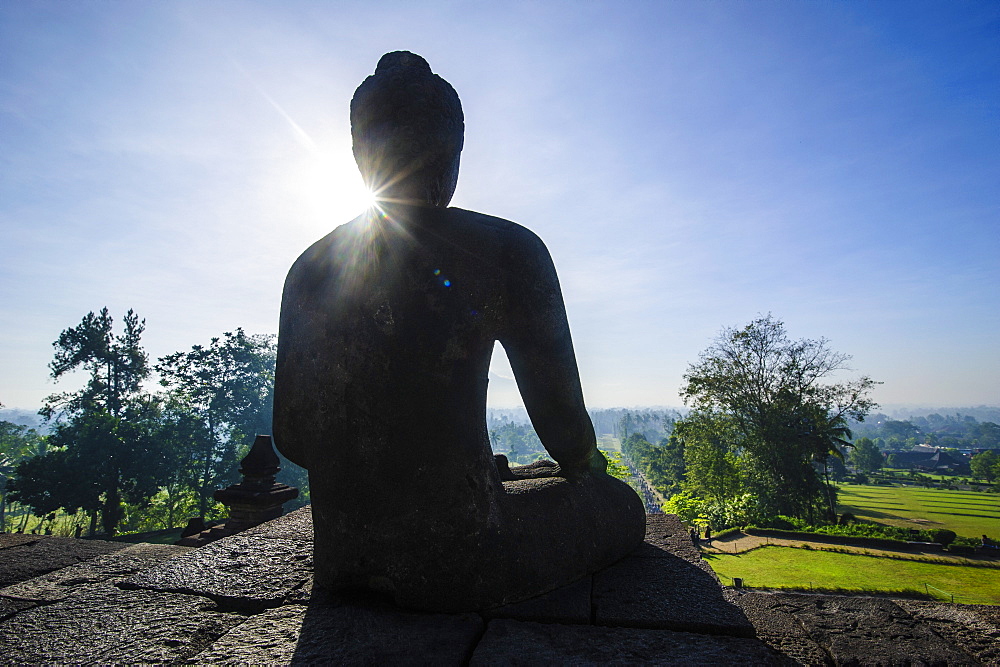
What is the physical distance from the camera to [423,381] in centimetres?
165

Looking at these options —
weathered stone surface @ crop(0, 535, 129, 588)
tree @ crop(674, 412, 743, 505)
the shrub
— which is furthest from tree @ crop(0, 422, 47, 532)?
the shrub

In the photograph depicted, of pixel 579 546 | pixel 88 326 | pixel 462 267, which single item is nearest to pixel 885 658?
pixel 579 546

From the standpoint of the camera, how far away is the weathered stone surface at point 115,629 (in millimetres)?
1367

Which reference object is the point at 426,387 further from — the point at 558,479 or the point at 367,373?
the point at 558,479

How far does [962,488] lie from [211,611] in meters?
107

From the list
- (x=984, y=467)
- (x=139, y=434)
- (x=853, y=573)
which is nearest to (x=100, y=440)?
(x=139, y=434)

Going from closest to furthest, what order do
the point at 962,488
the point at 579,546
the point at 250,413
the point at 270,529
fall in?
the point at 579,546 < the point at 270,529 < the point at 250,413 < the point at 962,488

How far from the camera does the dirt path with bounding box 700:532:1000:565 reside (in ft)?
58.7

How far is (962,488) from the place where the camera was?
74.4 m

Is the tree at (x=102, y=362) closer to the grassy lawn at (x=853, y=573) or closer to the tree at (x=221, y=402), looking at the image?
the tree at (x=221, y=402)

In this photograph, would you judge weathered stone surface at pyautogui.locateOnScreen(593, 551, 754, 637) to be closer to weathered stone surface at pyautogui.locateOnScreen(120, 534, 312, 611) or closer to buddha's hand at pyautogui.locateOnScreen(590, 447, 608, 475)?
buddha's hand at pyautogui.locateOnScreen(590, 447, 608, 475)

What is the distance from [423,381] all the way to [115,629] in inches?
50.3

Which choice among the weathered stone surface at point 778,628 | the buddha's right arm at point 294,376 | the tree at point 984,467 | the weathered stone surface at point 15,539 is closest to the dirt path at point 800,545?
the weathered stone surface at point 778,628

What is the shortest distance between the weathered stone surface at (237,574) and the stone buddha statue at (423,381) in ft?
0.90
